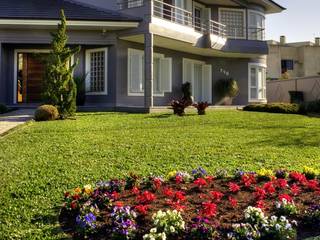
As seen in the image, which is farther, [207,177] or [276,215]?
[207,177]

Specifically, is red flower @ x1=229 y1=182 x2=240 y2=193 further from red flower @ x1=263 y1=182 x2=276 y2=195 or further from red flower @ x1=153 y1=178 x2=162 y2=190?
red flower @ x1=153 y1=178 x2=162 y2=190

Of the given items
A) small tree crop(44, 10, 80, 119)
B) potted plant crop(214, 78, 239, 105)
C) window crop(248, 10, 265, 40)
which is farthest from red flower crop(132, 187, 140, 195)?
window crop(248, 10, 265, 40)

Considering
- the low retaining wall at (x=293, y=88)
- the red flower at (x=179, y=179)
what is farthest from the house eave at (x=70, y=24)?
the low retaining wall at (x=293, y=88)

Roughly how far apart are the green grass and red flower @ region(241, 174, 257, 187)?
1.15 metres

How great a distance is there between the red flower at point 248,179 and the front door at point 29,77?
1489 cm

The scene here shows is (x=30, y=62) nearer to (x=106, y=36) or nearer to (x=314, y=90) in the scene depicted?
(x=106, y=36)

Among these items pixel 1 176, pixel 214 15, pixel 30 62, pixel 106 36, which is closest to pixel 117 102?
pixel 106 36

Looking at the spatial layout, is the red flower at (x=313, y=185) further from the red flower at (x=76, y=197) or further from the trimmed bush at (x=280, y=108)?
the trimmed bush at (x=280, y=108)

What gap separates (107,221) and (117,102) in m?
14.0

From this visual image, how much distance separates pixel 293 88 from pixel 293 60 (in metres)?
22.5

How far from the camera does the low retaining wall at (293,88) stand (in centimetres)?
2886

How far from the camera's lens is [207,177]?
708 centimetres

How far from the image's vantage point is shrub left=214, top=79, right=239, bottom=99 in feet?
84.5

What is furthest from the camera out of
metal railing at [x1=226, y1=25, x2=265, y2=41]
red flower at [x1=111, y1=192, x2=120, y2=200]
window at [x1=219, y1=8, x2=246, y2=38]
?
metal railing at [x1=226, y1=25, x2=265, y2=41]
